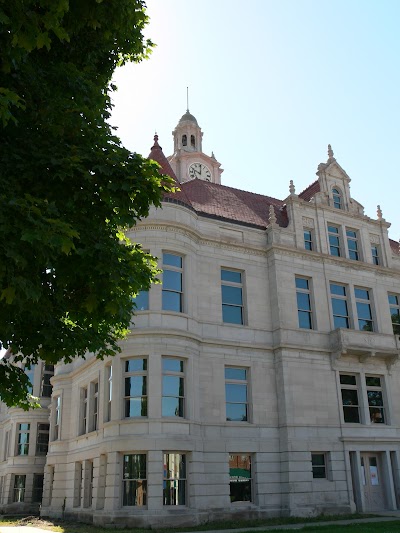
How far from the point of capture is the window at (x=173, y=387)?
67.5ft

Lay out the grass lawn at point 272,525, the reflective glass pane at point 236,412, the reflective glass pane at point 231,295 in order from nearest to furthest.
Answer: the grass lawn at point 272,525, the reflective glass pane at point 236,412, the reflective glass pane at point 231,295

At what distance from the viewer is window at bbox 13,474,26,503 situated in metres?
35.7

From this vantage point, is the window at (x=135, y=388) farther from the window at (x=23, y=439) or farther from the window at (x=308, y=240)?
the window at (x=23, y=439)

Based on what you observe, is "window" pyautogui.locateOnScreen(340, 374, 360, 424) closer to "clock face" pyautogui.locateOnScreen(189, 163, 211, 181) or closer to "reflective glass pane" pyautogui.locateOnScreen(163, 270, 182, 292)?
"reflective glass pane" pyautogui.locateOnScreen(163, 270, 182, 292)

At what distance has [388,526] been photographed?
1750 cm

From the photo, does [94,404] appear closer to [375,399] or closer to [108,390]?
[108,390]

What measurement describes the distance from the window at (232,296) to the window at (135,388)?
4758mm

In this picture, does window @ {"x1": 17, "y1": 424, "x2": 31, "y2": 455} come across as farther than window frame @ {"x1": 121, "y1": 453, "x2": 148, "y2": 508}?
Yes

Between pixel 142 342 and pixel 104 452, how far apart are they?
180 inches

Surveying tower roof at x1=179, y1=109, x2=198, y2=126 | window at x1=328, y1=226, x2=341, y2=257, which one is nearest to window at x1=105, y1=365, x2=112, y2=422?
window at x1=328, y1=226, x2=341, y2=257

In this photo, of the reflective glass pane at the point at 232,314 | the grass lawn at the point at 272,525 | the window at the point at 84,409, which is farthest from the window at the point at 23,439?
the reflective glass pane at the point at 232,314

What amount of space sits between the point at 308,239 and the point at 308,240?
83mm

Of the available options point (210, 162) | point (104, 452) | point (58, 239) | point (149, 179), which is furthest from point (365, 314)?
point (210, 162)

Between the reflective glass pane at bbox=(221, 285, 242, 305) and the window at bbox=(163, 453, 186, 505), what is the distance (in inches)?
281
